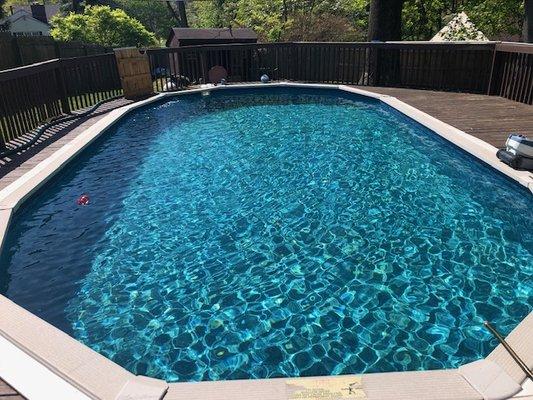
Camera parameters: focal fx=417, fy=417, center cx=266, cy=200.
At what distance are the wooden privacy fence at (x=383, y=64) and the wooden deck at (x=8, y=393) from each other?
40.9 feet

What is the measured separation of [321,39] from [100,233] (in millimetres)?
22336

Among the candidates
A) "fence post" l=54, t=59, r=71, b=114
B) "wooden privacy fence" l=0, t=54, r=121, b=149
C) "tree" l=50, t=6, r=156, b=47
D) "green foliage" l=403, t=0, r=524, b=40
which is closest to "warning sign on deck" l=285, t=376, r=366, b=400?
"wooden privacy fence" l=0, t=54, r=121, b=149

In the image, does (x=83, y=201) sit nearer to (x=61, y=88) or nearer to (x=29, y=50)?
(x=61, y=88)

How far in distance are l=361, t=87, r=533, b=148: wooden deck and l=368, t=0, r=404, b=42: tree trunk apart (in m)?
3.77

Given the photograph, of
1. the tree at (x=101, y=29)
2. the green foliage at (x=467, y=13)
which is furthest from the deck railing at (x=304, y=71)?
the tree at (x=101, y=29)

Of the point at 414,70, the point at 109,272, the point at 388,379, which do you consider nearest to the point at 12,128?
the point at 109,272

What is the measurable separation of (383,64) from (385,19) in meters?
2.36

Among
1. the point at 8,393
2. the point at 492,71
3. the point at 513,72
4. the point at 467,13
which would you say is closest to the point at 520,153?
the point at 513,72

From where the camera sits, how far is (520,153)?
22.5 ft

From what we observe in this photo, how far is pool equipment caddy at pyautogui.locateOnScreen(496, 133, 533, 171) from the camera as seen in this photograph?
678cm

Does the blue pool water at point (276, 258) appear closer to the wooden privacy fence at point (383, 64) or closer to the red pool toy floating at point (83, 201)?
the red pool toy floating at point (83, 201)

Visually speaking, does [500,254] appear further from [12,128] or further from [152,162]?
[12,128]

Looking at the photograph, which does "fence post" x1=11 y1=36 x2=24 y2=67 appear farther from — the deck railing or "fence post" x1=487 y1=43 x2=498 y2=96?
"fence post" x1=487 y1=43 x2=498 y2=96

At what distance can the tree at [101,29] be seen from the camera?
27703 mm
